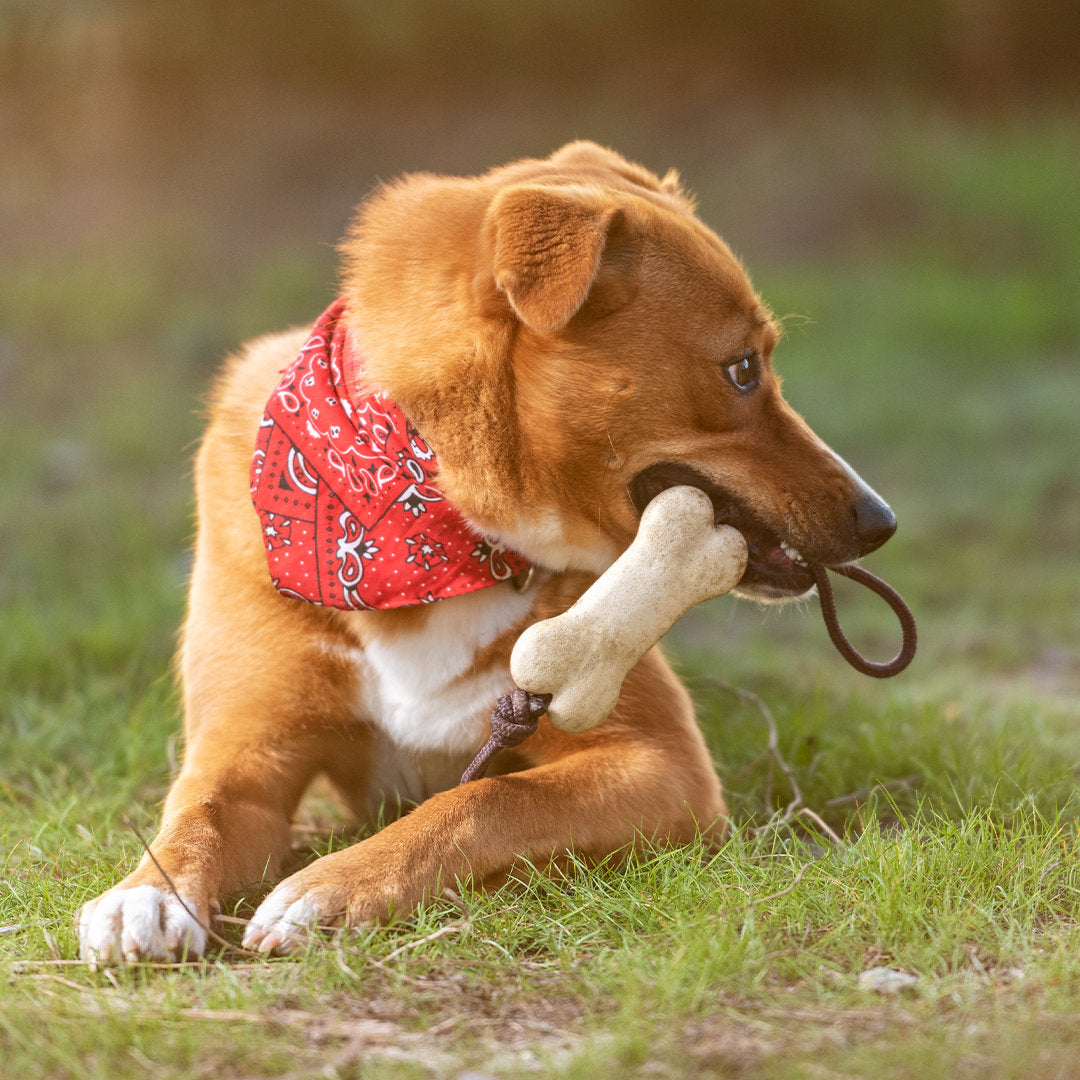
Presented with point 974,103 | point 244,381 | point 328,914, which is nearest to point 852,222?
point 974,103

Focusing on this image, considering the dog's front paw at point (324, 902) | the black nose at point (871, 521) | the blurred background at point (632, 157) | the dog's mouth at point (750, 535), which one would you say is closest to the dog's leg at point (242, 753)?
the dog's front paw at point (324, 902)

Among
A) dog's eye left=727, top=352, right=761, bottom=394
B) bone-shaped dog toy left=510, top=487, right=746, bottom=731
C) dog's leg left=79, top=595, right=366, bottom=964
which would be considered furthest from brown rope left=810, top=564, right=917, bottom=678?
dog's leg left=79, top=595, right=366, bottom=964

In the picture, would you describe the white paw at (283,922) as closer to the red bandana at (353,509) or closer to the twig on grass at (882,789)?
the red bandana at (353,509)

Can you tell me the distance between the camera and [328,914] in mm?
2301

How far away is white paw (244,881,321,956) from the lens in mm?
2260

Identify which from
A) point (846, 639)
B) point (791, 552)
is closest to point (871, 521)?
point (791, 552)

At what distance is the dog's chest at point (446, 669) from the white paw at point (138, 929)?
2.24 feet

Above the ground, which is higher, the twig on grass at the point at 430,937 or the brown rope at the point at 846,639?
the brown rope at the point at 846,639

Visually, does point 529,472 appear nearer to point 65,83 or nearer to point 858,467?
point 858,467

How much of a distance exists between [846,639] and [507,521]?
31.8 inches

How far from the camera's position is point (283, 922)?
Result: 228 centimetres

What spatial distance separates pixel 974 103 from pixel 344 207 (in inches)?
214

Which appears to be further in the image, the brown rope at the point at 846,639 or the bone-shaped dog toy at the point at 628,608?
the brown rope at the point at 846,639

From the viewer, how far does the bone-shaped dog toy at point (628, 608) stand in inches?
98.4
